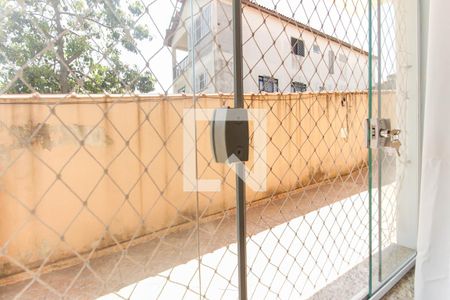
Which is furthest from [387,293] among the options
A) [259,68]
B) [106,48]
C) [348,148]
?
[348,148]

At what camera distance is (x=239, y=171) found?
0.65 metres

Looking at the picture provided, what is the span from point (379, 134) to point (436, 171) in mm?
212

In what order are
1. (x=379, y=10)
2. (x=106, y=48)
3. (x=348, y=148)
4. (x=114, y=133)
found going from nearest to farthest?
(x=106, y=48) < (x=114, y=133) < (x=379, y=10) < (x=348, y=148)

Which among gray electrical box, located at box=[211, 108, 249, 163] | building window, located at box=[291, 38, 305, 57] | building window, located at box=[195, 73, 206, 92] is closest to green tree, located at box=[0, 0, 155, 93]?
building window, located at box=[195, 73, 206, 92]

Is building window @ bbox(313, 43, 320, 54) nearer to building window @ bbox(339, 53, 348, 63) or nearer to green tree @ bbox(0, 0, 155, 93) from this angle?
building window @ bbox(339, 53, 348, 63)

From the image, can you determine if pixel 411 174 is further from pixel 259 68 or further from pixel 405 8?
pixel 259 68

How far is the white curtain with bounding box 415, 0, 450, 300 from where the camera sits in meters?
0.90

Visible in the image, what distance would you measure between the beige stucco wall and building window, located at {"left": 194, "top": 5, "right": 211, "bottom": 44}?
0.17 meters

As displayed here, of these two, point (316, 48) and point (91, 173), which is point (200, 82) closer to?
point (91, 173)

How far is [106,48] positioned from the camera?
608 mm

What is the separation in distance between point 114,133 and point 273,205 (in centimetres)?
197

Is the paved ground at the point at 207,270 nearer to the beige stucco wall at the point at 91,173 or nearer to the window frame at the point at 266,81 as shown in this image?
the beige stucco wall at the point at 91,173

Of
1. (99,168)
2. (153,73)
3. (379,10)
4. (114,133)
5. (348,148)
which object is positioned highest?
(379,10)

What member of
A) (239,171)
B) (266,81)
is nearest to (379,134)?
(266,81)
